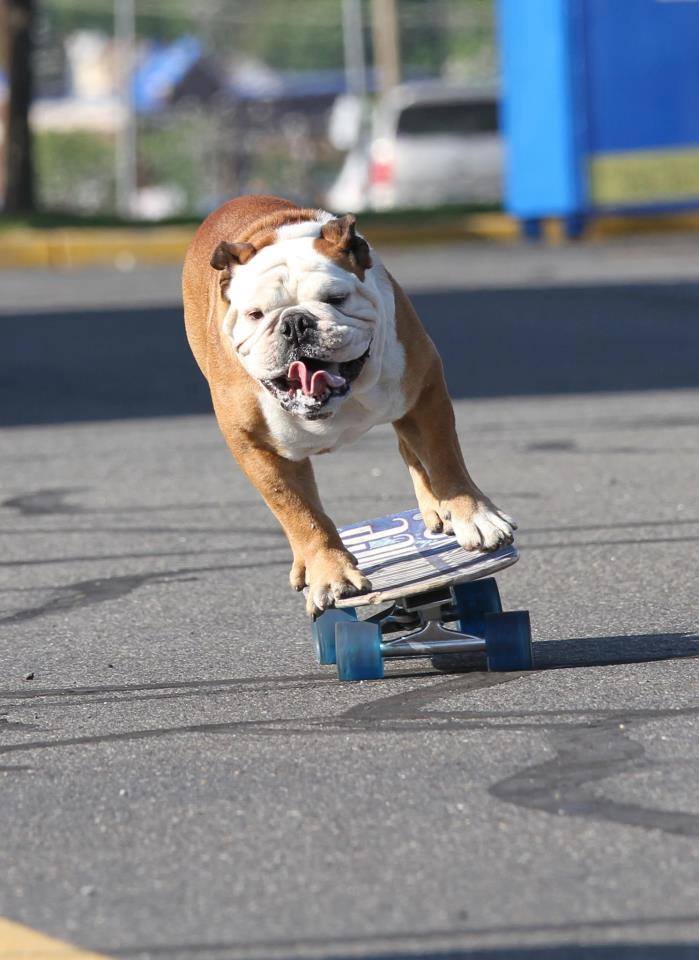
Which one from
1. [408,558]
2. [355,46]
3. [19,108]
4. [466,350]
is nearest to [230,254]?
[408,558]

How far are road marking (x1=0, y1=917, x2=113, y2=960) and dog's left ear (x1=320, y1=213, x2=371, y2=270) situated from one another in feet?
6.79

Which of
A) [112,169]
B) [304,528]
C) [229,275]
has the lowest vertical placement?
[112,169]

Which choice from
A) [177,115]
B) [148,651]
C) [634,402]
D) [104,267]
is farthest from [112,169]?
[148,651]

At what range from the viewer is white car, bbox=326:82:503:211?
90.8ft

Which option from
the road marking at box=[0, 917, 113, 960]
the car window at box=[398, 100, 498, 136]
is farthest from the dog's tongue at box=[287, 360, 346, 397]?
the car window at box=[398, 100, 498, 136]

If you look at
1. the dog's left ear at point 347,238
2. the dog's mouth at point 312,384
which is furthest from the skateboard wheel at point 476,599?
the dog's left ear at point 347,238

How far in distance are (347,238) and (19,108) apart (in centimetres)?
2231

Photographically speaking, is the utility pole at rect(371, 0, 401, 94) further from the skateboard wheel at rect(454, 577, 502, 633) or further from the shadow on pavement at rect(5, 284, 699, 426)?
the skateboard wheel at rect(454, 577, 502, 633)

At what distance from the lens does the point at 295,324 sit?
4.56m

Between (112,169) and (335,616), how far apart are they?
3916 centimetres

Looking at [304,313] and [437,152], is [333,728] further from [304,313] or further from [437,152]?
[437,152]

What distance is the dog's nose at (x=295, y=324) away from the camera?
15.0 feet

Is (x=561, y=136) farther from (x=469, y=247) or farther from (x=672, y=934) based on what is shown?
(x=672, y=934)

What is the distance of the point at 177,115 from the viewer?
45.4 meters
